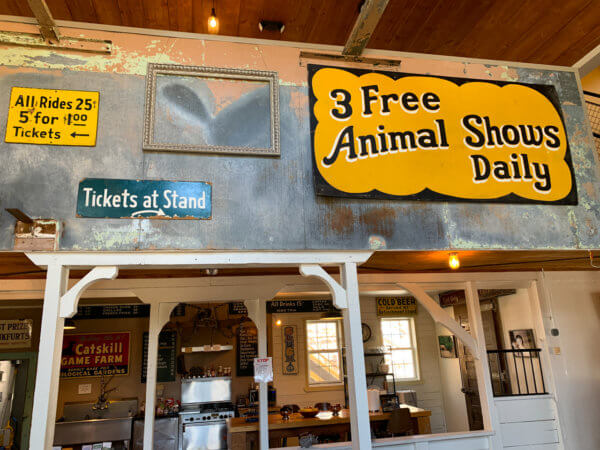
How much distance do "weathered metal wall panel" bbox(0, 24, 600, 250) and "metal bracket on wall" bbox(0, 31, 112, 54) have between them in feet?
0.20

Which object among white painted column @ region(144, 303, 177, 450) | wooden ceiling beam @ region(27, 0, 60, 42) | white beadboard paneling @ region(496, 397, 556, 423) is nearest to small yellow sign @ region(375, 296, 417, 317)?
white beadboard paneling @ region(496, 397, 556, 423)

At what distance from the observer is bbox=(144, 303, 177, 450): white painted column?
524 centimetres

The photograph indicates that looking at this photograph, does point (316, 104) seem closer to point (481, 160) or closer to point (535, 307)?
point (481, 160)

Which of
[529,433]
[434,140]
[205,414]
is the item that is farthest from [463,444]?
[205,414]

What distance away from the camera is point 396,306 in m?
10.9

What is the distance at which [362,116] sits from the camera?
4.57 metres

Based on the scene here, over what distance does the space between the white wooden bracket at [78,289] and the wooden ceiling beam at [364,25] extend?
303 centimetres

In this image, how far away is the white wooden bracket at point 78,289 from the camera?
3.77m

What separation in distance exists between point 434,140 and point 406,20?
4.44ft

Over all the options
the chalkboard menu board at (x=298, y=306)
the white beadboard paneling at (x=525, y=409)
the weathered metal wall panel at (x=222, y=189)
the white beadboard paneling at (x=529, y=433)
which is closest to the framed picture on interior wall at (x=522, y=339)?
the white beadboard paneling at (x=525, y=409)

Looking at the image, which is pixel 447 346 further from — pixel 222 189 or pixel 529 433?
pixel 222 189

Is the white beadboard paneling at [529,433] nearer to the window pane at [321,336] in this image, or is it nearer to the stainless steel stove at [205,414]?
the window pane at [321,336]

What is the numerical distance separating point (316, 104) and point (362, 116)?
47 centimetres

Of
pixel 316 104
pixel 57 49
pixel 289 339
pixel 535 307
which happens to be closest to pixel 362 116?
pixel 316 104
